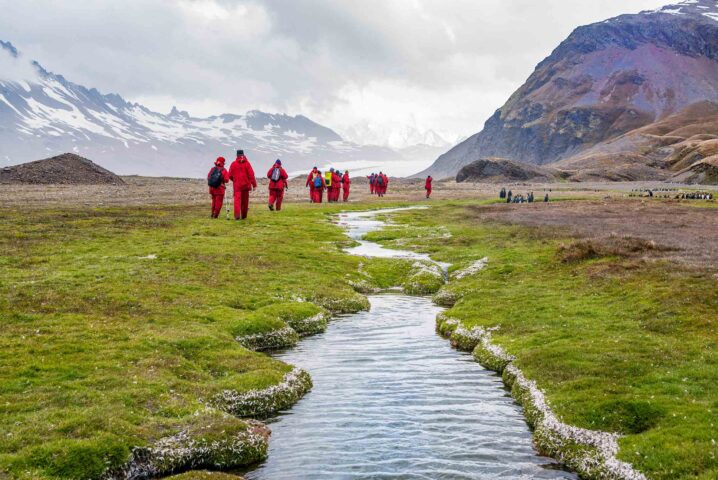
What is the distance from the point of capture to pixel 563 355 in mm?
21719

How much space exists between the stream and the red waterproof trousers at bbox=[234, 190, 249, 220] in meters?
30.8

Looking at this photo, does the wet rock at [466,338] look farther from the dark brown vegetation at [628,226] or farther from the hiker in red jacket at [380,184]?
the hiker in red jacket at [380,184]

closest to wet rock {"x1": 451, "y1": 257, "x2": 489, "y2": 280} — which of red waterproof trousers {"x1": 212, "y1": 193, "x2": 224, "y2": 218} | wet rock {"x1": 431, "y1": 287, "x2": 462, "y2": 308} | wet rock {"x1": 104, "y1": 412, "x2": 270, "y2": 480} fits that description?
wet rock {"x1": 431, "y1": 287, "x2": 462, "y2": 308}

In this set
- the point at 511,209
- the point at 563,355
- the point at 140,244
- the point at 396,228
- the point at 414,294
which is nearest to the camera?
the point at 563,355

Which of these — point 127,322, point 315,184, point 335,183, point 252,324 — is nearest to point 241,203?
point 252,324

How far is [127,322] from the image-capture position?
78.6 feet

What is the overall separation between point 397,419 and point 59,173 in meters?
133

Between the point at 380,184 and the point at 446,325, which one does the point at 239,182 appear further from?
the point at 380,184

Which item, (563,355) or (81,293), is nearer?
(563,355)

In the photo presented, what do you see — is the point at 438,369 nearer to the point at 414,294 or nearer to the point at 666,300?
the point at 666,300

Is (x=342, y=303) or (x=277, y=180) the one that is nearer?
(x=342, y=303)

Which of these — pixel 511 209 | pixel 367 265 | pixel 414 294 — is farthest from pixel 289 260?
pixel 511 209

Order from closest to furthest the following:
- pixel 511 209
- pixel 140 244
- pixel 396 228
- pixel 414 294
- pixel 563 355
Answer: 1. pixel 563 355
2. pixel 414 294
3. pixel 140 244
4. pixel 396 228
5. pixel 511 209

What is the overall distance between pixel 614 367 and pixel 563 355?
6.95 feet
